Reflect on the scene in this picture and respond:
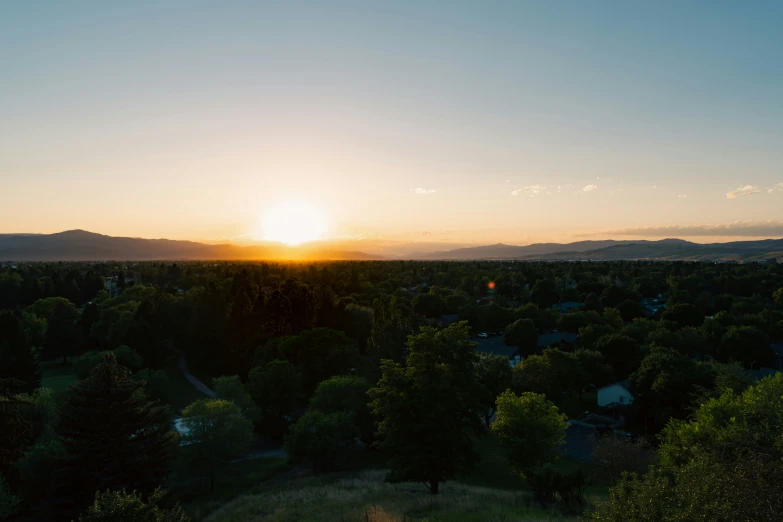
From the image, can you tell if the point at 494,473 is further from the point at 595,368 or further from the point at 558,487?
the point at 595,368

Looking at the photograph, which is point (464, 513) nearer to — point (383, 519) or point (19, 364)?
point (383, 519)

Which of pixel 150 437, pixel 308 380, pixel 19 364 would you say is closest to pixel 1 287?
pixel 19 364

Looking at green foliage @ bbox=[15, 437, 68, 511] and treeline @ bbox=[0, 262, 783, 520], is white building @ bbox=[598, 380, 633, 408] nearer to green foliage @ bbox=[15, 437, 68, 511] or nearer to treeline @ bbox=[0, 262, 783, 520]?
treeline @ bbox=[0, 262, 783, 520]

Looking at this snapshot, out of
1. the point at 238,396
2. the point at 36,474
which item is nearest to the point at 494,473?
the point at 238,396

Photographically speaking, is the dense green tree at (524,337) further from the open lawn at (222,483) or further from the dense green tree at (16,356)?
the dense green tree at (16,356)

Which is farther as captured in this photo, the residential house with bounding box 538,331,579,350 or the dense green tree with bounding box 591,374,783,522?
the residential house with bounding box 538,331,579,350

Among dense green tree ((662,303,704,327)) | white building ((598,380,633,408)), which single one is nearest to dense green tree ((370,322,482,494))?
white building ((598,380,633,408))
